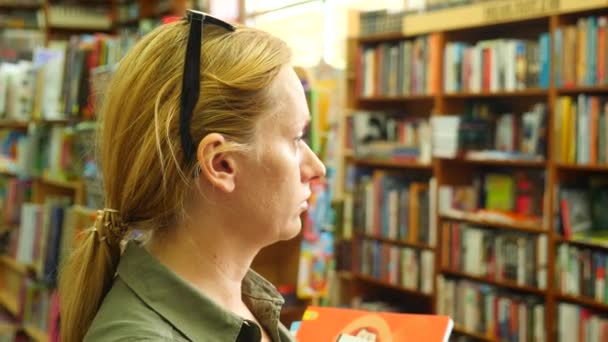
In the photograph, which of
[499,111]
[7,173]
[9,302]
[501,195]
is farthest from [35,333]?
[499,111]

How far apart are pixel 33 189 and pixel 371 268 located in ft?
7.55

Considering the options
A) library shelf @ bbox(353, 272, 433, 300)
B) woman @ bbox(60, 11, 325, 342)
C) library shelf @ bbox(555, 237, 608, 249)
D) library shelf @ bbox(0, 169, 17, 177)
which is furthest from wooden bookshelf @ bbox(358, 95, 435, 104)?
woman @ bbox(60, 11, 325, 342)

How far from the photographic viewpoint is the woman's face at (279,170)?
83cm

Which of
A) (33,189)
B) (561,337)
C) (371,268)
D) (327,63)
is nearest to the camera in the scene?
(561,337)

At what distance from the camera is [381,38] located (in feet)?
14.9

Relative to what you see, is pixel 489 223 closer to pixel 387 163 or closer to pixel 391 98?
pixel 387 163

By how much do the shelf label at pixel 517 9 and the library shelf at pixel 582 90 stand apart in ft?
1.36

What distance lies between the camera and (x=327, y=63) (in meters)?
5.11

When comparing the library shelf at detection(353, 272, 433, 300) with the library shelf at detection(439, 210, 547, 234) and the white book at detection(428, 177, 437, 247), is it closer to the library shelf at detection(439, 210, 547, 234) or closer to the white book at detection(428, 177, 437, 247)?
the white book at detection(428, 177, 437, 247)

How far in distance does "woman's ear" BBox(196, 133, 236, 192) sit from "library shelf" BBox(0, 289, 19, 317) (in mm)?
3689

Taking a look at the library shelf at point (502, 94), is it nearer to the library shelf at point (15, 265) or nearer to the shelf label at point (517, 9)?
the shelf label at point (517, 9)

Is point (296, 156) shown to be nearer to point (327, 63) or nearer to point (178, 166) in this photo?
point (178, 166)

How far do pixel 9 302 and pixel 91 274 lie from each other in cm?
389

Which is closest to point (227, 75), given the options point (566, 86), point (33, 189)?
point (566, 86)
